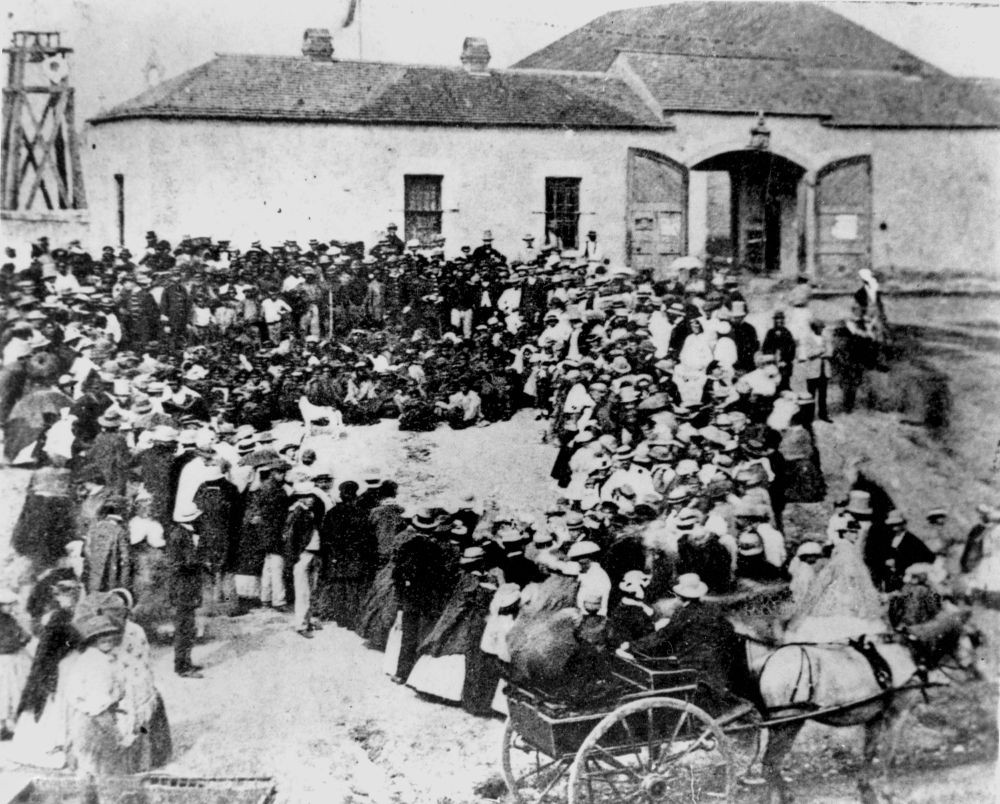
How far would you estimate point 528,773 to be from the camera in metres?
5.72

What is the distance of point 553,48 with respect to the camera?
21.0ft

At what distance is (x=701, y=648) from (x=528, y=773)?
1283mm

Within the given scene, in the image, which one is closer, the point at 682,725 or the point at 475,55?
the point at 682,725

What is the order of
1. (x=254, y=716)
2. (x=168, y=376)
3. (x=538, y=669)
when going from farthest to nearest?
(x=168, y=376), (x=254, y=716), (x=538, y=669)

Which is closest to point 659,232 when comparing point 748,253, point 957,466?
point 748,253

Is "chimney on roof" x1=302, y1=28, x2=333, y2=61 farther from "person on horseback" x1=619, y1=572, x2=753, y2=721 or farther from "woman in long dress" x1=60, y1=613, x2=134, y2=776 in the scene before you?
"person on horseback" x1=619, y1=572, x2=753, y2=721

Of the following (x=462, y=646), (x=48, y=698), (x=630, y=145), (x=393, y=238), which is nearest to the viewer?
(x=462, y=646)

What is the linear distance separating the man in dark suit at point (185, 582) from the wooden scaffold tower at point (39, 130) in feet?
7.32

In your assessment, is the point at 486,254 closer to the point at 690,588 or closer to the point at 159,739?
the point at 690,588

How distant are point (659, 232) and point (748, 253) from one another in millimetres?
632

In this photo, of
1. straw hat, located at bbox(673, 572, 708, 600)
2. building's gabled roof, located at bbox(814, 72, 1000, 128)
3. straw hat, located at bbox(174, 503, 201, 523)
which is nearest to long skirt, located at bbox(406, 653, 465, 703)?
straw hat, located at bbox(673, 572, 708, 600)

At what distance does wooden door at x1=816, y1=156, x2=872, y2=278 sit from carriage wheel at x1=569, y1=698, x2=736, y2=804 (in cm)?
321

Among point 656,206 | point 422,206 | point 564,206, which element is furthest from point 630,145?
point 422,206

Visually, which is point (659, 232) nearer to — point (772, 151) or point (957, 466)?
point (772, 151)
